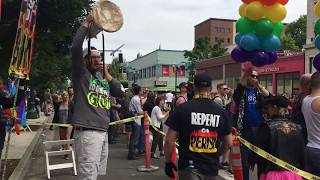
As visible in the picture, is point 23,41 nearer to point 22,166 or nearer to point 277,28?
point 277,28

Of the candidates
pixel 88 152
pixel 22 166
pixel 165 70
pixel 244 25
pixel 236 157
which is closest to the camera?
pixel 88 152

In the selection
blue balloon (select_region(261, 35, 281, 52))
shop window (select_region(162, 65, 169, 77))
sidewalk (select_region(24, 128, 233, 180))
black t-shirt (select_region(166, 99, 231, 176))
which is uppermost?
shop window (select_region(162, 65, 169, 77))

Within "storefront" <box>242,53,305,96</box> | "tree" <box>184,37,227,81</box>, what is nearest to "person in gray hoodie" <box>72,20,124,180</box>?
"storefront" <box>242,53,305,96</box>

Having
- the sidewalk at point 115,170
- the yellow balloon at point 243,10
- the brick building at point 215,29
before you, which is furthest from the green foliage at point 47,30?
the brick building at point 215,29

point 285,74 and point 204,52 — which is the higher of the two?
point 204,52

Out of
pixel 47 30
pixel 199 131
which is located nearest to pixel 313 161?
pixel 199 131

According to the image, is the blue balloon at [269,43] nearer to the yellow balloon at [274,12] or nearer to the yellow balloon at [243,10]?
the yellow balloon at [274,12]

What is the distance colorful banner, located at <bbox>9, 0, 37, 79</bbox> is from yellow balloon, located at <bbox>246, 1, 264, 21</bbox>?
287cm

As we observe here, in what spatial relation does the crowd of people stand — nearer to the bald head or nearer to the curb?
the bald head

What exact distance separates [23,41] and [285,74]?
46289mm

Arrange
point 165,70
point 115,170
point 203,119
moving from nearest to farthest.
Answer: point 203,119 < point 115,170 < point 165,70

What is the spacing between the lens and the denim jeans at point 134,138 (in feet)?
39.9

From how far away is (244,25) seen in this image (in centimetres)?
658

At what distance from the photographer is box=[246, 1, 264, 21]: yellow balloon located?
628cm
